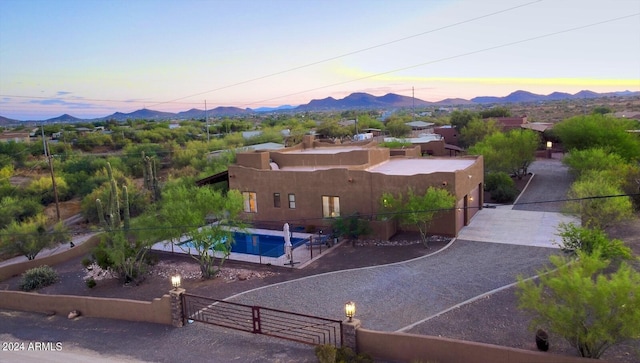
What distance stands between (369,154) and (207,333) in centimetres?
1532

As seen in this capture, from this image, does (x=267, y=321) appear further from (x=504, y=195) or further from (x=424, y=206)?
(x=504, y=195)

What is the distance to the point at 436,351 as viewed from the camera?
1108cm

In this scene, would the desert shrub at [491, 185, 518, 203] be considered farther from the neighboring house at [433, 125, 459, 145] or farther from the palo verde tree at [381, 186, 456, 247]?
the neighboring house at [433, 125, 459, 145]

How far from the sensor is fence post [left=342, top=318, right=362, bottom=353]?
1168 centimetres

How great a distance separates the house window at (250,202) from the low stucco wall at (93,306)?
11.8m

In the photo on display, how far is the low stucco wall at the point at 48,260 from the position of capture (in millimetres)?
22328

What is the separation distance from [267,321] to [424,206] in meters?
8.87

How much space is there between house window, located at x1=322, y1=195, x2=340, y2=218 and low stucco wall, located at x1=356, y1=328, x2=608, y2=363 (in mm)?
12970

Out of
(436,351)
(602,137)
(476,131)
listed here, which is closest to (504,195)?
(602,137)

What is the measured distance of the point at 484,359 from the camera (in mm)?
10555

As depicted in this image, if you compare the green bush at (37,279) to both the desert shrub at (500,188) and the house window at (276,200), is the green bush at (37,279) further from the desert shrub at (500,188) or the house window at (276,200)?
the desert shrub at (500,188)

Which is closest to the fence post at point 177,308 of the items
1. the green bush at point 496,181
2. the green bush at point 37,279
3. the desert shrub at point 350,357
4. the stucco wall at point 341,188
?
the desert shrub at point 350,357

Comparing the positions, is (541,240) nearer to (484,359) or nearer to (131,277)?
(484,359)

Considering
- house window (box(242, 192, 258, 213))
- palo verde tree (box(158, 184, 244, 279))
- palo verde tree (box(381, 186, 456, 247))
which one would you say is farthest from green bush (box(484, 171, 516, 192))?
palo verde tree (box(158, 184, 244, 279))
